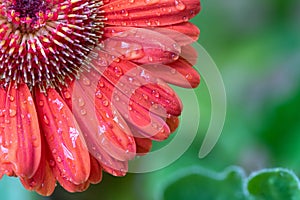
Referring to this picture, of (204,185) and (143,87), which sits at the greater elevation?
(143,87)

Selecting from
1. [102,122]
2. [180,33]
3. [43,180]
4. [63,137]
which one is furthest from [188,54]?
[43,180]

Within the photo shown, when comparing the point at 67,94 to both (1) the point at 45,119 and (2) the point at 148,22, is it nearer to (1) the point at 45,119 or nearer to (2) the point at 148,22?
(1) the point at 45,119

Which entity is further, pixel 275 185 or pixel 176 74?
pixel 275 185

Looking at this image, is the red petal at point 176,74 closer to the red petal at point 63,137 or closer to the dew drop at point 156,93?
the dew drop at point 156,93

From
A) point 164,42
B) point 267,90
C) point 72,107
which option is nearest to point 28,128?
point 72,107

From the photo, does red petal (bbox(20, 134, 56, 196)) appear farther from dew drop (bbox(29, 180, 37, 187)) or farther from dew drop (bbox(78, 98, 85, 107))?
dew drop (bbox(78, 98, 85, 107))

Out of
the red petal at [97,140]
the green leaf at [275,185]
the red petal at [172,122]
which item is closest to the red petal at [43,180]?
the red petal at [97,140]

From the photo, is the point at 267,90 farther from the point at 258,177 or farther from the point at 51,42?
the point at 51,42

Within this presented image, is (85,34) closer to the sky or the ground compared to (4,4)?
closer to the ground
